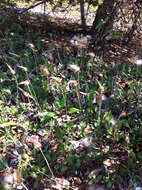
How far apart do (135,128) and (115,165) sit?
51 cm

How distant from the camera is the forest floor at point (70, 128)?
1.95 m

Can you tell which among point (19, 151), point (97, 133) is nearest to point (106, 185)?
point (97, 133)

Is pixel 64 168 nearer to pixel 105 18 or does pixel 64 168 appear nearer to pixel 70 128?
pixel 70 128

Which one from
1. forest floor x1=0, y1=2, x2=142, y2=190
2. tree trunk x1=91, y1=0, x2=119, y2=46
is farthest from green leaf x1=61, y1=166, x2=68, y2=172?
tree trunk x1=91, y1=0, x2=119, y2=46

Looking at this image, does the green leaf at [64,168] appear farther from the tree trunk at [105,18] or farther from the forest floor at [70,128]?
the tree trunk at [105,18]

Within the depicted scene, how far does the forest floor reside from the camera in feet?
6.41

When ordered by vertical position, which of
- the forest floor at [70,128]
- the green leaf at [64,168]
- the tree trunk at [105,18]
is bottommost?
the green leaf at [64,168]

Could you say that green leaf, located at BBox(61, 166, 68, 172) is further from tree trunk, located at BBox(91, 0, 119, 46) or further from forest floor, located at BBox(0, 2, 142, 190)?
tree trunk, located at BBox(91, 0, 119, 46)

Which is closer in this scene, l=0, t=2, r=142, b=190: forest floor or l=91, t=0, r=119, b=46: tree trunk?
l=0, t=2, r=142, b=190: forest floor

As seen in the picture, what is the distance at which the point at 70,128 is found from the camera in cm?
238

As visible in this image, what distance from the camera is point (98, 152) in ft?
7.04

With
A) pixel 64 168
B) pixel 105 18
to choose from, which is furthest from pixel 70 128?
pixel 105 18

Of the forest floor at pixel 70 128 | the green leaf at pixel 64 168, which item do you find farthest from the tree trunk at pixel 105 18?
the green leaf at pixel 64 168

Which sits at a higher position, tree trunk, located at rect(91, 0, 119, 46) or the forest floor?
tree trunk, located at rect(91, 0, 119, 46)
